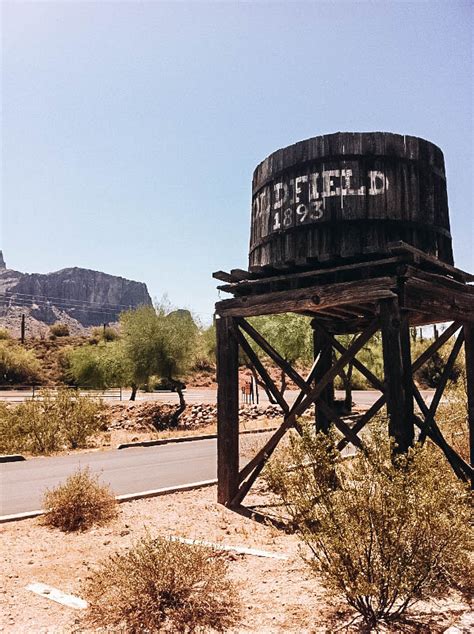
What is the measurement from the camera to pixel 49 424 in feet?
56.5

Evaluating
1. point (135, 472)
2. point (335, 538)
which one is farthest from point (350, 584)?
point (135, 472)

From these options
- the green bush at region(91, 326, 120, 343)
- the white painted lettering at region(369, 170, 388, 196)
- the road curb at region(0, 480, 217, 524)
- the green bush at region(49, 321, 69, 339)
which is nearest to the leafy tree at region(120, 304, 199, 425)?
the road curb at region(0, 480, 217, 524)

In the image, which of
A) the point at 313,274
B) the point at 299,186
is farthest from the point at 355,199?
the point at 313,274

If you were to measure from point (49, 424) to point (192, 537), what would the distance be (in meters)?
11.5

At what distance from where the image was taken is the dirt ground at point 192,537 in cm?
445

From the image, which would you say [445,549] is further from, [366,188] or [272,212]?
[272,212]

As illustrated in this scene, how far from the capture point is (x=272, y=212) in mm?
8406

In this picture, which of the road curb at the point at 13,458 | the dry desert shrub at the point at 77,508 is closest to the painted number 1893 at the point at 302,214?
the dry desert shrub at the point at 77,508

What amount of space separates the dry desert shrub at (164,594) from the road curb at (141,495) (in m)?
3.71

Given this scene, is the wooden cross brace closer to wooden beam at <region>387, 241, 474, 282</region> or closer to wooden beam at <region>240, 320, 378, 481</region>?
wooden beam at <region>240, 320, 378, 481</region>

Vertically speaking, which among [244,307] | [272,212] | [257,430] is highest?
[272,212]

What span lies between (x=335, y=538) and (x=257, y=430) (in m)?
18.1

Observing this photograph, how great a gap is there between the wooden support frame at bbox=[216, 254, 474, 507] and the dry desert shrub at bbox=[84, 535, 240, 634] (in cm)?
265

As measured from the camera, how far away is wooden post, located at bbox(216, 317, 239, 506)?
8.97 m
